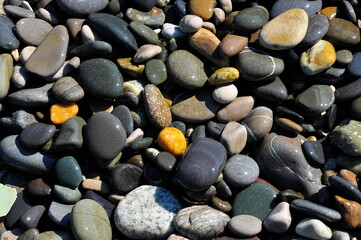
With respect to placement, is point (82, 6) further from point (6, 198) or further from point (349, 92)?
point (349, 92)

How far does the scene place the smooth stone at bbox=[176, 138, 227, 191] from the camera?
3.45m

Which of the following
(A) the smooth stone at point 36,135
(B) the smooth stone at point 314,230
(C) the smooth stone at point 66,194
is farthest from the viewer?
(A) the smooth stone at point 36,135

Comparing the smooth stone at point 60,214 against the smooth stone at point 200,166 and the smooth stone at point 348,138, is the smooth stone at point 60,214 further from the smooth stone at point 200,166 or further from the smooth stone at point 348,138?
the smooth stone at point 348,138

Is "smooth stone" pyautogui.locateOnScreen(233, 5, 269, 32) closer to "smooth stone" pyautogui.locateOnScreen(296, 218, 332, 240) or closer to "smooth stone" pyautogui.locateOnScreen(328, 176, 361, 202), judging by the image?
"smooth stone" pyautogui.locateOnScreen(328, 176, 361, 202)

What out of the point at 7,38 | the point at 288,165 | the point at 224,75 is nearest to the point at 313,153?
the point at 288,165

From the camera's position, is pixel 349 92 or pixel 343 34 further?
pixel 343 34

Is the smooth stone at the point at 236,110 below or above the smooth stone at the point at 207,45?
below

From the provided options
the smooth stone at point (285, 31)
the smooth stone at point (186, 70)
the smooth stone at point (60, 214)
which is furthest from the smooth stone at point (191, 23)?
the smooth stone at point (60, 214)

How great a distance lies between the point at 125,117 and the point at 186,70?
66 centimetres

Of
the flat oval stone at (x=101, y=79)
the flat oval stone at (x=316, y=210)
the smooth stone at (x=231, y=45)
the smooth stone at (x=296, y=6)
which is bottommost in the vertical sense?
the flat oval stone at (x=316, y=210)

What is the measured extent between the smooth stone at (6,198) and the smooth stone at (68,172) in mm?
444


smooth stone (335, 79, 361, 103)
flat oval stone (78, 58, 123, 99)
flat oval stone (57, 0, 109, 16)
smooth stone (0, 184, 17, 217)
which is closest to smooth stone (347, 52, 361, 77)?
smooth stone (335, 79, 361, 103)

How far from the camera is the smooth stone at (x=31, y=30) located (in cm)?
406

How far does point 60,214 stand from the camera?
11.8 feet
